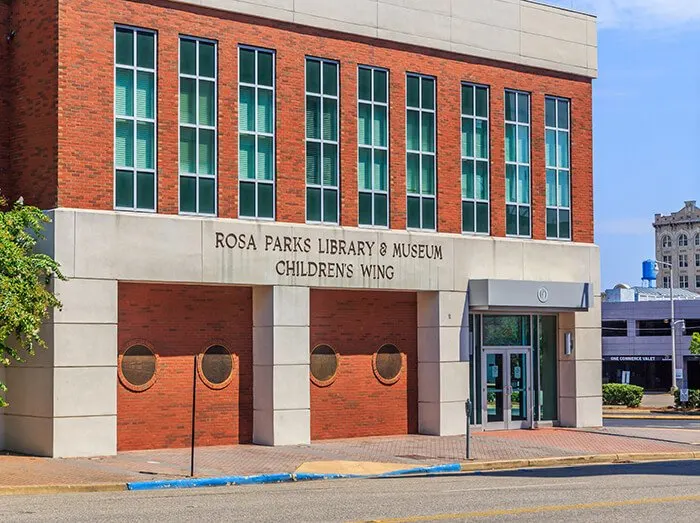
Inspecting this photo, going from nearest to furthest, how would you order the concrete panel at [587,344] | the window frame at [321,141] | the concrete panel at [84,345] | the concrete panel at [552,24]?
the concrete panel at [84,345], the window frame at [321,141], the concrete panel at [552,24], the concrete panel at [587,344]

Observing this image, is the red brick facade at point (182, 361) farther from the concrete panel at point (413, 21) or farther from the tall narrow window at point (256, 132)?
the concrete panel at point (413, 21)

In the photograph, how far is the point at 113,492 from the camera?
20812 millimetres

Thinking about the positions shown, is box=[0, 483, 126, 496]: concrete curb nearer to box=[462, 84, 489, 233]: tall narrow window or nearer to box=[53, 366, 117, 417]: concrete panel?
box=[53, 366, 117, 417]: concrete panel

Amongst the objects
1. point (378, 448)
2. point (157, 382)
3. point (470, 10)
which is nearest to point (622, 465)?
point (378, 448)

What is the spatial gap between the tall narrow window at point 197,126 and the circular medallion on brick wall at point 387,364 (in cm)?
632

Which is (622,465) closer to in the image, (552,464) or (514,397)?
(552,464)

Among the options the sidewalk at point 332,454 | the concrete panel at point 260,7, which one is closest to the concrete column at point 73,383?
the sidewalk at point 332,454

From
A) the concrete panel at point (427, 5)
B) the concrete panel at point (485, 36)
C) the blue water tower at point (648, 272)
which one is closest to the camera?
the concrete panel at point (427, 5)

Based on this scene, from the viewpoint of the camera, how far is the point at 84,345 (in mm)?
25812

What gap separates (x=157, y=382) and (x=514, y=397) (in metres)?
11.3

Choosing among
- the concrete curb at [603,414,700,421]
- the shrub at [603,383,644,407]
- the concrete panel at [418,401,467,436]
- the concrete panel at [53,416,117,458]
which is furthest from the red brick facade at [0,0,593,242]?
the shrub at [603,383,644,407]

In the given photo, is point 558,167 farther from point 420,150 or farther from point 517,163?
point 420,150

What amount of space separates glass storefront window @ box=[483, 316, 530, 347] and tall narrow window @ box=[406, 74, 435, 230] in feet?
11.7

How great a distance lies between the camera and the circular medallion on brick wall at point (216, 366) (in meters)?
28.5
